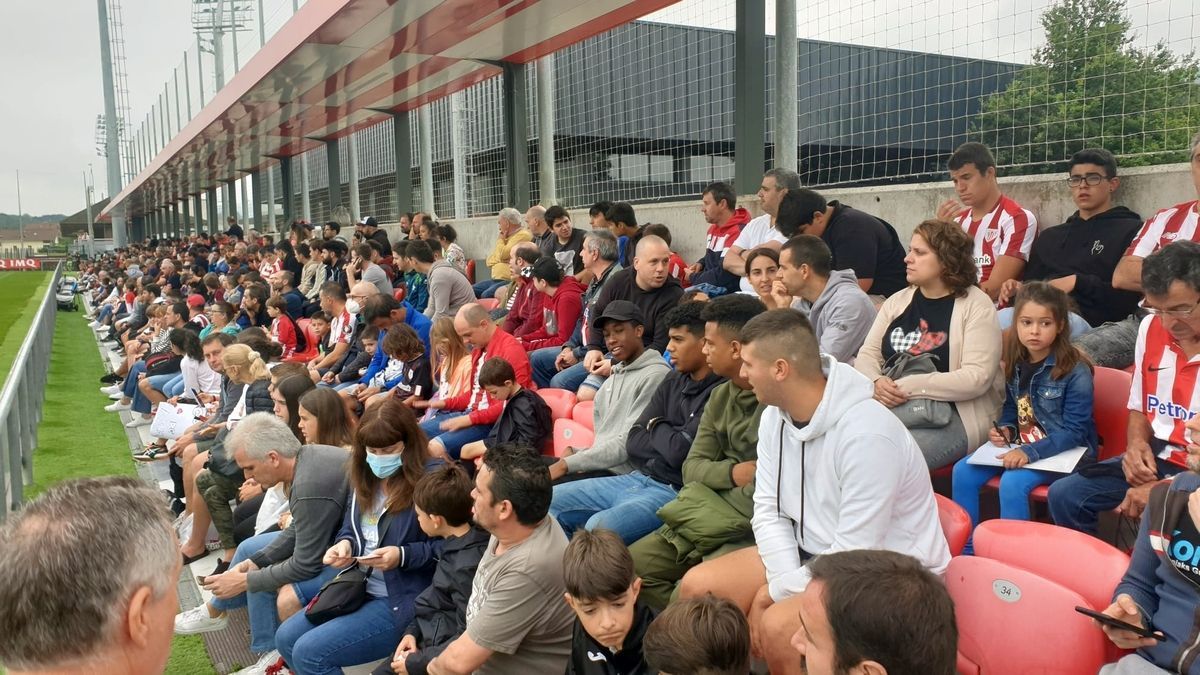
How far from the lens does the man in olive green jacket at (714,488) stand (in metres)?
3.16

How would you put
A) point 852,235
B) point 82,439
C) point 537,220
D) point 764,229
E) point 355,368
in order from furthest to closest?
point 82,439
point 537,220
point 355,368
point 764,229
point 852,235

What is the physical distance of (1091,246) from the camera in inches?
169

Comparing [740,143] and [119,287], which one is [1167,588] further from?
[119,287]

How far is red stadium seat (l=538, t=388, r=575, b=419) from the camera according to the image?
16.5 feet

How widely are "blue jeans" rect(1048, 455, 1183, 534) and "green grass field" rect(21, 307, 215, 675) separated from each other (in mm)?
3670

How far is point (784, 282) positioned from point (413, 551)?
2092 mm

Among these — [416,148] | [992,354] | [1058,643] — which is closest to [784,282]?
[992,354]

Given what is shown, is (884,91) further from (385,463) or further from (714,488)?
(385,463)

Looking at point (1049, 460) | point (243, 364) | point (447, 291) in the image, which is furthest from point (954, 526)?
point (447, 291)

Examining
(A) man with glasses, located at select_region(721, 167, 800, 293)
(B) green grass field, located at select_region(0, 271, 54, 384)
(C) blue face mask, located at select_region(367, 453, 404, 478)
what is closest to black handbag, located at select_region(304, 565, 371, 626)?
(C) blue face mask, located at select_region(367, 453, 404, 478)

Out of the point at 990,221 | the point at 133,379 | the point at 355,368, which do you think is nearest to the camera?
the point at 990,221

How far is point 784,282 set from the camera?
4312mm

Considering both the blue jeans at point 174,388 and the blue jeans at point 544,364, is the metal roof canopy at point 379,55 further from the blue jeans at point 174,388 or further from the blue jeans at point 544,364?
the blue jeans at point 174,388

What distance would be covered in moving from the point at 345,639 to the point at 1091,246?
12.4 feet
